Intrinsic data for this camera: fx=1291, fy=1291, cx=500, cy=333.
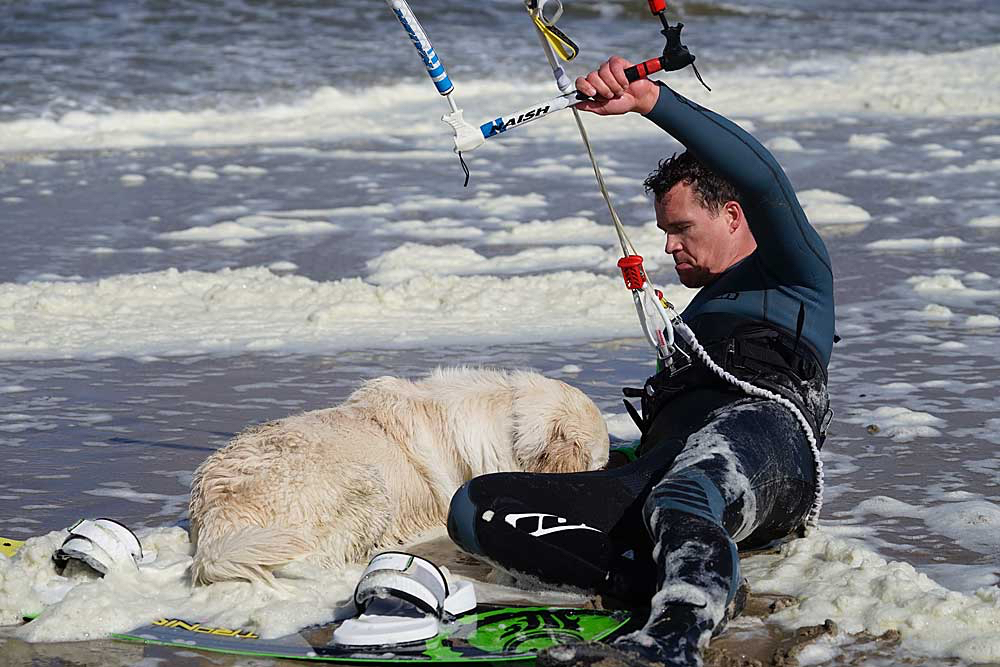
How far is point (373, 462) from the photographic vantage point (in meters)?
4.04

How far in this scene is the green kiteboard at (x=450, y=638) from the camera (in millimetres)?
3148

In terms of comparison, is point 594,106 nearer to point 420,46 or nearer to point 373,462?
point 420,46

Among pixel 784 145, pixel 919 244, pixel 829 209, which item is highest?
pixel 784 145

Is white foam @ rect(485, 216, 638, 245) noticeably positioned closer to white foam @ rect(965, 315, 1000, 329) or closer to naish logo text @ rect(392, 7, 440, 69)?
white foam @ rect(965, 315, 1000, 329)

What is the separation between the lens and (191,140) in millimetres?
14430

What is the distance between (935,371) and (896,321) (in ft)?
2.88

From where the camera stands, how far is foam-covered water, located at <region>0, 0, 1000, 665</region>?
3.82 metres

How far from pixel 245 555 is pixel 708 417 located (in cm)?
137

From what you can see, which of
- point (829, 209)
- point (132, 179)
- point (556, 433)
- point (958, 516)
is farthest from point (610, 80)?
point (132, 179)

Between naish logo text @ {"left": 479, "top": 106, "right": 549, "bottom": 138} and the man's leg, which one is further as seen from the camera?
naish logo text @ {"left": 479, "top": 106, "right": 549, "bottom": 138}

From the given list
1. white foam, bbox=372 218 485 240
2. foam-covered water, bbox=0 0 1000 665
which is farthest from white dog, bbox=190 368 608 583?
white foam, bbox=372 218 485 240

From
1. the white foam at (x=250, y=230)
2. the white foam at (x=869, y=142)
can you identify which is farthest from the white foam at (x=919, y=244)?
the white foam at (x=869, y=142)

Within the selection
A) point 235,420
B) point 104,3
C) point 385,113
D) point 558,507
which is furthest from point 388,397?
point 104,3

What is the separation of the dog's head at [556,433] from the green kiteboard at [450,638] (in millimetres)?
804
